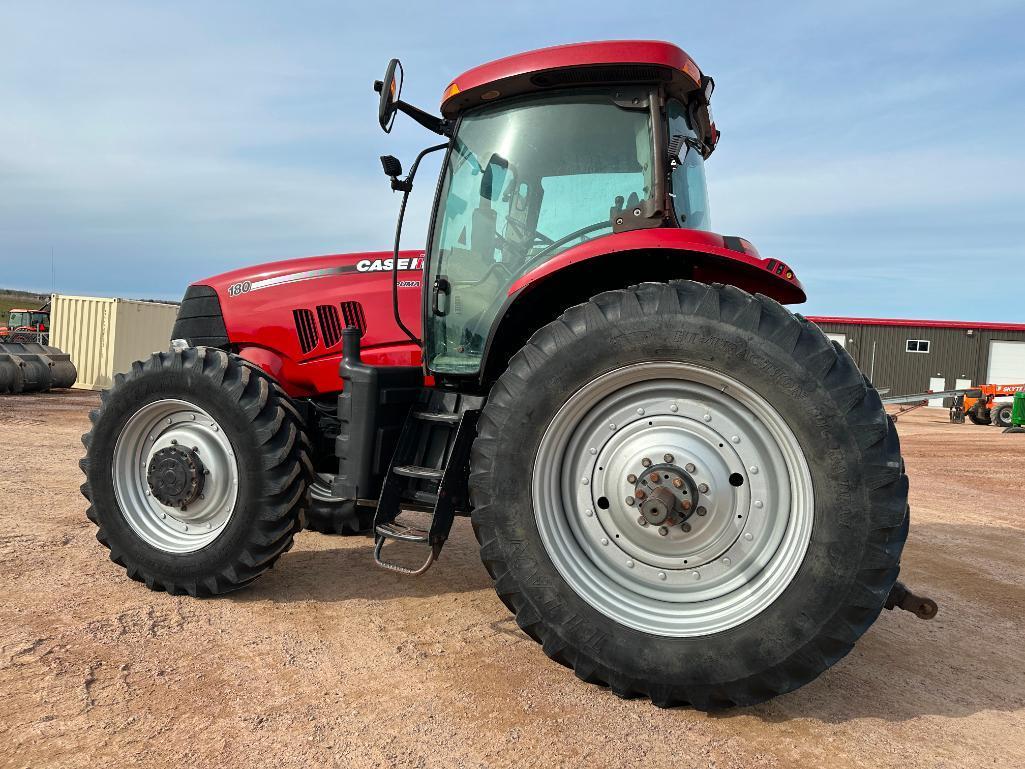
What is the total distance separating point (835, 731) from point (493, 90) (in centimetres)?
297

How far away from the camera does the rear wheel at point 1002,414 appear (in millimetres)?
21375

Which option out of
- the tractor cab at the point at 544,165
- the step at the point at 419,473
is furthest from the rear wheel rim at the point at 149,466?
the tractor cab at the point at 544,165

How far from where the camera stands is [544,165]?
134 inches

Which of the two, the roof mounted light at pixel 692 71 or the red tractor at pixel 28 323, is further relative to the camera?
the red tractor at pixel 28 323

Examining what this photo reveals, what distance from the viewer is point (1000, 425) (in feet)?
71.2

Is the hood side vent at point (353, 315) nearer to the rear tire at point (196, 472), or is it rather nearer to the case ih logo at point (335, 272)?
the case ih logo at point (335, 272)

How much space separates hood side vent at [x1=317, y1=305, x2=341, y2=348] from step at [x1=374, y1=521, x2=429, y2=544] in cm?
143

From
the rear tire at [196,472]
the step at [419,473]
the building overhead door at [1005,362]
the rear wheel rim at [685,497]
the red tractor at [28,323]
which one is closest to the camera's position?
the rear wheel rim at [685,497]

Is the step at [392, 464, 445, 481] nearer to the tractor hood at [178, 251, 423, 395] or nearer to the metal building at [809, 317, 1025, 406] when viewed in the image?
the tractor hood at [178, 251, 423, 395]

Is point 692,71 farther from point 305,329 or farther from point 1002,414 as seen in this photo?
point 1002,414

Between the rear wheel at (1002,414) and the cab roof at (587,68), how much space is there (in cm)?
2257

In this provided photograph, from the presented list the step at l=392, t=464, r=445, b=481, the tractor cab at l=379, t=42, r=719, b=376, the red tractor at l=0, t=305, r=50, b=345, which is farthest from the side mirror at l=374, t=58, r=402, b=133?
the red tractor at l=0, t=305, r=50, b=345

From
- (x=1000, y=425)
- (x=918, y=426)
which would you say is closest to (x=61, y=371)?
(x=918, y=426)

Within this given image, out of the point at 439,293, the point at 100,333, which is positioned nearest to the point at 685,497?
the point at 439,293
